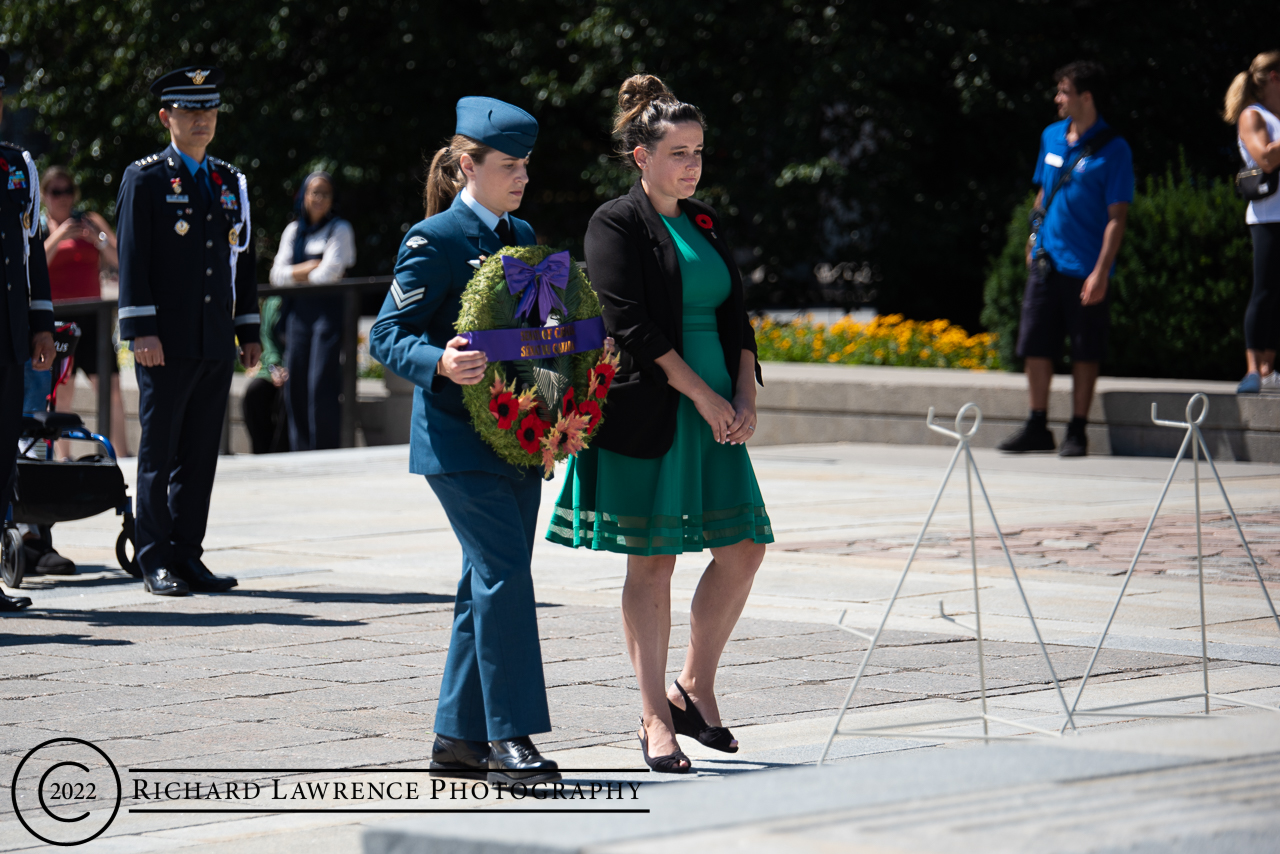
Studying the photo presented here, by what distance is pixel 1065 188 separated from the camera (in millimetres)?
11547

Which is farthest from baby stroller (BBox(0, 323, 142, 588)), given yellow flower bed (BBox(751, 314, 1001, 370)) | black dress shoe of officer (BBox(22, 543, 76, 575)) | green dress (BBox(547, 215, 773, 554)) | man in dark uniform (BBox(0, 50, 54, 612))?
yellow flower bed (BBox(751, 314, 1001, 370))

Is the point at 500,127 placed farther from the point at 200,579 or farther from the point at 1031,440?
the point at 1031,440

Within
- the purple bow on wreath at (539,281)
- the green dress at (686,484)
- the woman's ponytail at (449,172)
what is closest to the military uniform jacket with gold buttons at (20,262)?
A: the woman's ponytail at (449,172)

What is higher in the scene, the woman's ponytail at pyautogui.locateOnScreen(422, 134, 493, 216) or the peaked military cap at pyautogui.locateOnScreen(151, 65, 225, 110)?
the peaked military cap at pyautogui.locateOnScreen(151, 65, 225, 110)

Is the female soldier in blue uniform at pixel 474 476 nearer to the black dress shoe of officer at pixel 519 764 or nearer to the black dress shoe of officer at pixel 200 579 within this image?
the black dress shoe of officer at pixel 519 764

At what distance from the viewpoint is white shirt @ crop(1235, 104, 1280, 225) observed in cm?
1100

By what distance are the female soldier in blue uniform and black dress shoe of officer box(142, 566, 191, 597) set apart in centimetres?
306

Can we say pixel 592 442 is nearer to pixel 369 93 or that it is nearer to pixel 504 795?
pixel 504 795

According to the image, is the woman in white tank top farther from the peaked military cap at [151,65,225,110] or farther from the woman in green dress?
the woman in green dress

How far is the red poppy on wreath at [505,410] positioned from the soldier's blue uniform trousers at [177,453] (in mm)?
3495

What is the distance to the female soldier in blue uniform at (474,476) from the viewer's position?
14.7 ft

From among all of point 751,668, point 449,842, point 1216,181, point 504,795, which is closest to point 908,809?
point 449,842

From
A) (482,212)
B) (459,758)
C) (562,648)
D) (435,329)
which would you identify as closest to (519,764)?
(459,758)

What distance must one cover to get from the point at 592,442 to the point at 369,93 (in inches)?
677
